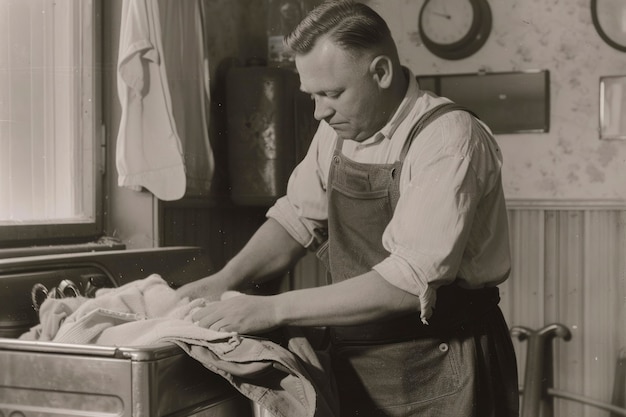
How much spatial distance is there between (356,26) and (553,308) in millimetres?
1884

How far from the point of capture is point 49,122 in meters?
1.97

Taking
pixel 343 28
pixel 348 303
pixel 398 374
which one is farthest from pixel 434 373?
pixel 343 28

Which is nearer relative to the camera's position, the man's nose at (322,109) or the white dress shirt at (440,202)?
the white dress shirt at (440,202)

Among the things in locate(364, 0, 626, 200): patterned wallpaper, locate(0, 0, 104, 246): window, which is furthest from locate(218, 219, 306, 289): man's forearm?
locate(364, 0, 626, 200): patterned wallpaper

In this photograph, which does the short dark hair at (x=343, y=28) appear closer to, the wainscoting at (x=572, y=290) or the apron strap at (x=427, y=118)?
the apron strap at (x=427, y=118)

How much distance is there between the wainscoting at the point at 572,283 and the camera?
9.71 feet

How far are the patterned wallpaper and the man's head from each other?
148 centimetres

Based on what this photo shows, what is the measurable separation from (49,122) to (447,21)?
155cm

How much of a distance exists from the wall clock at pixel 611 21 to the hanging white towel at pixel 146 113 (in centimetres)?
152

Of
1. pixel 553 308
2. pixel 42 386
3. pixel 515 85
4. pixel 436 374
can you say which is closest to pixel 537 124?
pixel 515 85

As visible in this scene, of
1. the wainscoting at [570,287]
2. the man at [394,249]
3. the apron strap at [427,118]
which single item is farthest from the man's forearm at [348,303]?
the wainscoting at [570,287]

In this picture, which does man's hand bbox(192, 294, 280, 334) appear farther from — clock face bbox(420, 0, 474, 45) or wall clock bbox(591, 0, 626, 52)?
wall clock bbox(591, 0, 626, 52)

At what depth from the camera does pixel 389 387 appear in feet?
4.90

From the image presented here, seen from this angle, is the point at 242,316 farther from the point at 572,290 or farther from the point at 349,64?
the point at 572,290
